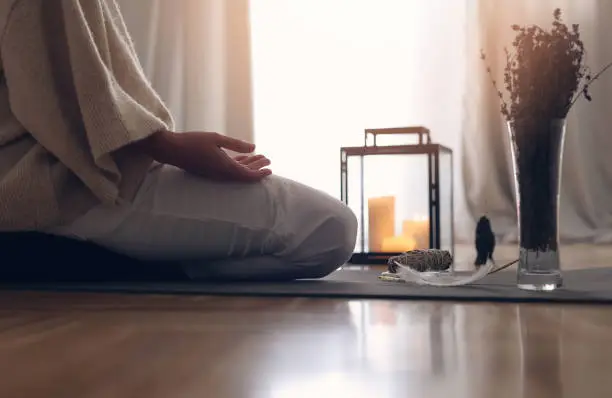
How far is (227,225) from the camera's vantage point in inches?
48.9

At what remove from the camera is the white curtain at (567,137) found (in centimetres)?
273

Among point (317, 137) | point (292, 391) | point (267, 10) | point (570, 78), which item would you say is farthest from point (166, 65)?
point (292, 391)

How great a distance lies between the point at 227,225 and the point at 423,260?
420 mm

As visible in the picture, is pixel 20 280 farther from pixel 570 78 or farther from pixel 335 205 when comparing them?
pixel 570 78

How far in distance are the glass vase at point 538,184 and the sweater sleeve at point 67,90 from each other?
52cm

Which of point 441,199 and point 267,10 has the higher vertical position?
point 267,10

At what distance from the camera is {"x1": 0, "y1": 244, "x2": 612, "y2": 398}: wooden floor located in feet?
1.76

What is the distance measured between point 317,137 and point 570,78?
189cm

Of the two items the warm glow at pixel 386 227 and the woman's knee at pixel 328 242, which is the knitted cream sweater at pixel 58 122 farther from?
the warm glow at pixel 386 227

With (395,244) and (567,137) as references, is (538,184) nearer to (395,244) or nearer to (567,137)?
(395,244)

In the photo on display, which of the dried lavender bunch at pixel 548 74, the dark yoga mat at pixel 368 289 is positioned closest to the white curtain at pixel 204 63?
the dark yoga mat at pixel 368 289

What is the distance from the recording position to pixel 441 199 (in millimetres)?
1858

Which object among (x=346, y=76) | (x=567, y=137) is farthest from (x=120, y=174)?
(x=567, y=137)

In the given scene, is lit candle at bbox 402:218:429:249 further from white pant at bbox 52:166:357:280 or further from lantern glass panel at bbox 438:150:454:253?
white pant at bbox 52:166:357:280
